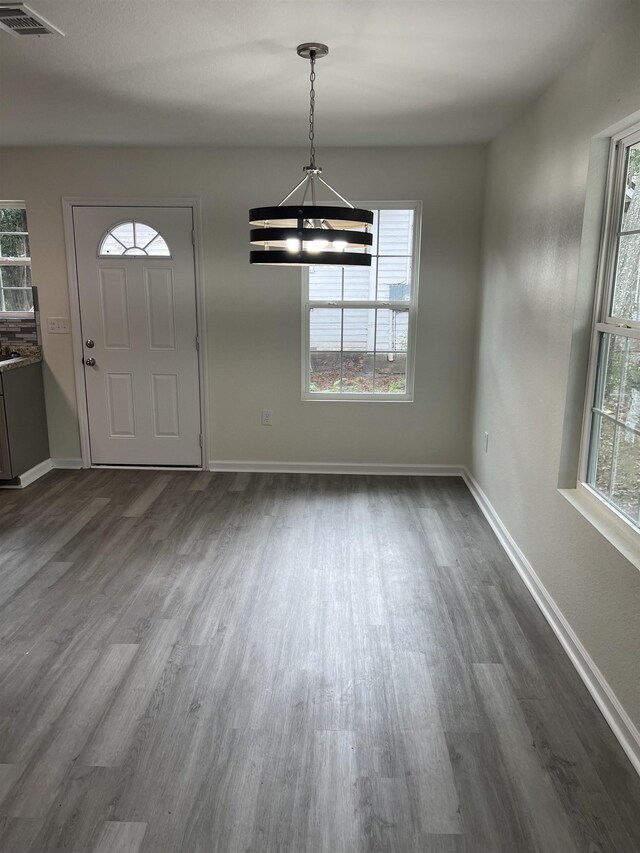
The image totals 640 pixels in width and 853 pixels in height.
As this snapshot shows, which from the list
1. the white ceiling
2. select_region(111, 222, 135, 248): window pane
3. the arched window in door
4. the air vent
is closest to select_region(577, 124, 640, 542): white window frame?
the white ceiling

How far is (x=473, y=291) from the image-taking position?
4.70m

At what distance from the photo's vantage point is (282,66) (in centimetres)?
282

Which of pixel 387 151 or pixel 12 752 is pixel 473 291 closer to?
pixel 387 151

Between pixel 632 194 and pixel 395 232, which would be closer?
pixel 632 194

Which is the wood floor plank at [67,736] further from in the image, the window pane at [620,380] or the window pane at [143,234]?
the window pane at [143,234]

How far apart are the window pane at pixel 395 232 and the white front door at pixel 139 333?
145 cm

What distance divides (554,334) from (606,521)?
96 centimetres

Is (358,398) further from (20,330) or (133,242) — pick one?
(20,330)

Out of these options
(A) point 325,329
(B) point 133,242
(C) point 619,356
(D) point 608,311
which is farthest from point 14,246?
(C) point 619,356

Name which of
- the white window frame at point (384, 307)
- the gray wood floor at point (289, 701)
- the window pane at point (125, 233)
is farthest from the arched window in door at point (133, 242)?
the gray wood floor at point (289, 701)

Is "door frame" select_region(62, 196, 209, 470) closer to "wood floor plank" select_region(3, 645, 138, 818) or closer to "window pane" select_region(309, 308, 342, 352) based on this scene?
"window pane" select_region(309, 308, 342, 352)

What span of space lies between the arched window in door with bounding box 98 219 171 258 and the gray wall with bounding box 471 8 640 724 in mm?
2469

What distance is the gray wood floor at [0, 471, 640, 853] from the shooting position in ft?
5.82

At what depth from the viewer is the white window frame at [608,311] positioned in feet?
7.77
